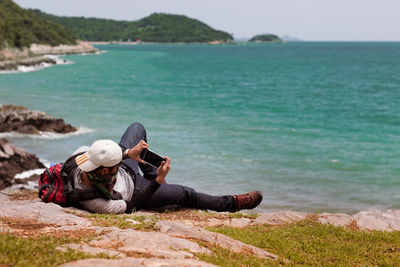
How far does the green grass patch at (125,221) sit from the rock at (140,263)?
1526 mm

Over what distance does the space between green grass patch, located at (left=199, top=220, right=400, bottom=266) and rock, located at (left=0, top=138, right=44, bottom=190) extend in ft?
42.7

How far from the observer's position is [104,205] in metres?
6.68

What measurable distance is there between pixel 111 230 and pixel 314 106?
39.6 metres

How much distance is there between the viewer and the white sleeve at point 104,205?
6.67 metres

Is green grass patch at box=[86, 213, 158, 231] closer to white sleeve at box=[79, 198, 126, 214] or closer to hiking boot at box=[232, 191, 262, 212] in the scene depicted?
white sleeve at box=[79, 198, 126, 214]

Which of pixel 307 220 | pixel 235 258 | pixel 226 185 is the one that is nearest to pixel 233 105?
pixel 226 185

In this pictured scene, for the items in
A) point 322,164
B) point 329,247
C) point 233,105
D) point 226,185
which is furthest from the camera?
point 233,105

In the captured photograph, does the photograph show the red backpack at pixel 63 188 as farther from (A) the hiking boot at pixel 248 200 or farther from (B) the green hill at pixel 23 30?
(B) the green hill at pixel 23 30

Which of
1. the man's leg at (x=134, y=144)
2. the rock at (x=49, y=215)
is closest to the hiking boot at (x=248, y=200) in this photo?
the man's leg at (x=134, y=144)

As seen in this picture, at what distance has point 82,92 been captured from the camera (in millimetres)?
48281

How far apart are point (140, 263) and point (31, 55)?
10095 cm

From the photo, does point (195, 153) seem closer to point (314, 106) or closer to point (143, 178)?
point (143, 178)

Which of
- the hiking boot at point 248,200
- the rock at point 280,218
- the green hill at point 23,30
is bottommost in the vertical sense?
the rock at point 280,218

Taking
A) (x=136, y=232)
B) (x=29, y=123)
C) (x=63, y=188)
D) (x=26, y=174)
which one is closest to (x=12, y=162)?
(x=26, y=174)
